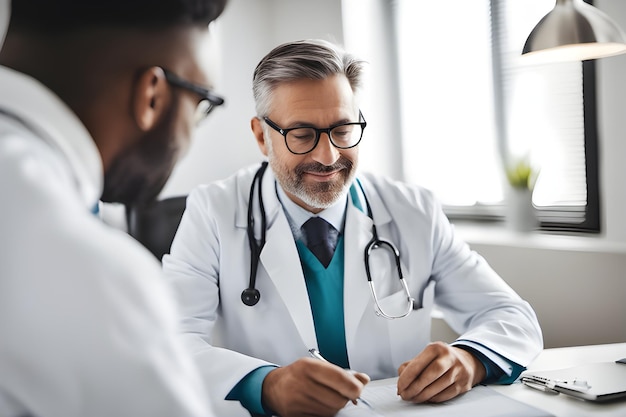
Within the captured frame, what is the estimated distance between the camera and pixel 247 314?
153cm

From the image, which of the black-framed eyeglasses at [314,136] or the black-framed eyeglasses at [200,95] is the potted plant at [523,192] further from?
the black-framed eyeglasses at [200,95]

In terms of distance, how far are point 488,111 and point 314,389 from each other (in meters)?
Result: 2.13

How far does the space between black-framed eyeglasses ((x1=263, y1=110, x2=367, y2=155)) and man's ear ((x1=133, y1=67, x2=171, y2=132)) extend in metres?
0.94

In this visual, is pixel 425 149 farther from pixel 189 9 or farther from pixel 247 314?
pixel 189 9

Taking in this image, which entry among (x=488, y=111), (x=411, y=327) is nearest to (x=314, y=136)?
(x=411, y=327)

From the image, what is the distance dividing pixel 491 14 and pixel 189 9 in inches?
96.1

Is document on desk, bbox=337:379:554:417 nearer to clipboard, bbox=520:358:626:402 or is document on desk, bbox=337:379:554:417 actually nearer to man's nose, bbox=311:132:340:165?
clipboard, bbox=520:358:626:402

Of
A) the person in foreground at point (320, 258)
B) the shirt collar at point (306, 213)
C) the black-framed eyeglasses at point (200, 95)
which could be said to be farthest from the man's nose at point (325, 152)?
the black-framed eyeglasses at point (200, 95)

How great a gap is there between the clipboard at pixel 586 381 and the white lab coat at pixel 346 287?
0.15 meters

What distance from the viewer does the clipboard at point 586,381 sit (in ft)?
3.58

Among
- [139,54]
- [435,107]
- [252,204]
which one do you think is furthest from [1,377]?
[435,107]

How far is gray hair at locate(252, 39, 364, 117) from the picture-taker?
1574mm

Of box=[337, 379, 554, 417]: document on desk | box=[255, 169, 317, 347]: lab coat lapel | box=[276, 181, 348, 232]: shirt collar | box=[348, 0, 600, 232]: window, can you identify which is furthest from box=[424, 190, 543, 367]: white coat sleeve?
box=[348, 0, 600, 232]: window

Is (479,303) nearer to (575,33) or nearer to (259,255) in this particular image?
(259,255)
